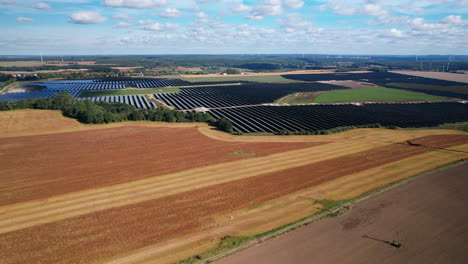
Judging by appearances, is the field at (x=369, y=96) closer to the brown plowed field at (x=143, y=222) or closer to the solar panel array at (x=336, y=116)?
the solar panel array at (x=336, y=116)

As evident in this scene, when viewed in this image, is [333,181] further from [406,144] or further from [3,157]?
[3,157]

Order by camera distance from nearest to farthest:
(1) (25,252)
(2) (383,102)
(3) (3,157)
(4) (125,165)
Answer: (1) (25,252)
(4) (125,165)
(3) (3,157)
(2) (383,102)

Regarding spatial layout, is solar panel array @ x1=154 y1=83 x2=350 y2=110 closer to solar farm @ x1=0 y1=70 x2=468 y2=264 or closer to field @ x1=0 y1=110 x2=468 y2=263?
solar farm @ x1=0 y1=70 x2=468 y2=264

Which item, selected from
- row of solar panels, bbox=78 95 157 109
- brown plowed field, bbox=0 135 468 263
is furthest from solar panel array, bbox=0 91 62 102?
brown plowed field, bbox=0 135 468 263

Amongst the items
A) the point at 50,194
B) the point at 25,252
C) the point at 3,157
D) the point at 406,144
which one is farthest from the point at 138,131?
the point at 406,144

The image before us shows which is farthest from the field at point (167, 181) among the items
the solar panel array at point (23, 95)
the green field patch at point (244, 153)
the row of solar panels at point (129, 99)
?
the solar panel array at point (23, 95)

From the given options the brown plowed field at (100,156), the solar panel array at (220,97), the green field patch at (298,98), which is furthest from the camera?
the green field patch at (298,98)
